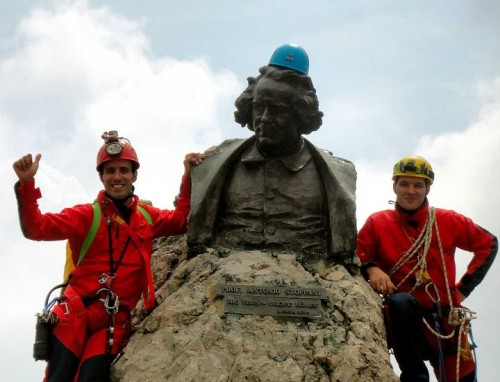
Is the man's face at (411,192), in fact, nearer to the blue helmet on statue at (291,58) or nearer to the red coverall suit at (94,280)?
the blue helmet on statue at (291,58)

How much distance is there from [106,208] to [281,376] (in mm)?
1868

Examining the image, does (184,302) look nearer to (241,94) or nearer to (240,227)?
(240,227)

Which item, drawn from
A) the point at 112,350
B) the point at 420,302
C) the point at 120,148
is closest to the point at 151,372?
the point at 112,350

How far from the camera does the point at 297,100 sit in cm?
615

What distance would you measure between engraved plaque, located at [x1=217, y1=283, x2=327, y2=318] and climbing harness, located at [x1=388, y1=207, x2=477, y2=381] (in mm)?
1084

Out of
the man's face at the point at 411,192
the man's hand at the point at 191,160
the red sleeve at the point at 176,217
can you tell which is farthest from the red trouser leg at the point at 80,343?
the man's face at the point at 411,192

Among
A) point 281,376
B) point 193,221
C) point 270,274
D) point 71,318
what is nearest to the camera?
point 281,376

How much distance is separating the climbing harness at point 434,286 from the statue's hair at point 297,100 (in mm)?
1336

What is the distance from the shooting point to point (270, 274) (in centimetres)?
561

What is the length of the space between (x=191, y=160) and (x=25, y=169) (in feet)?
6.08

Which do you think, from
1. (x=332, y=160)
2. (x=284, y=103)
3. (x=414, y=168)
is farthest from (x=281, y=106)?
(x=414, y=168)

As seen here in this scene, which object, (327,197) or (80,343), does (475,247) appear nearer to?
(327,197)

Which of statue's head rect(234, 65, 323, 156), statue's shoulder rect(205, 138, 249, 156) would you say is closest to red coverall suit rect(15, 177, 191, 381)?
statue's shoulder rect(205, 138, 249, 156)

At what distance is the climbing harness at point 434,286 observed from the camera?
19.7ft
